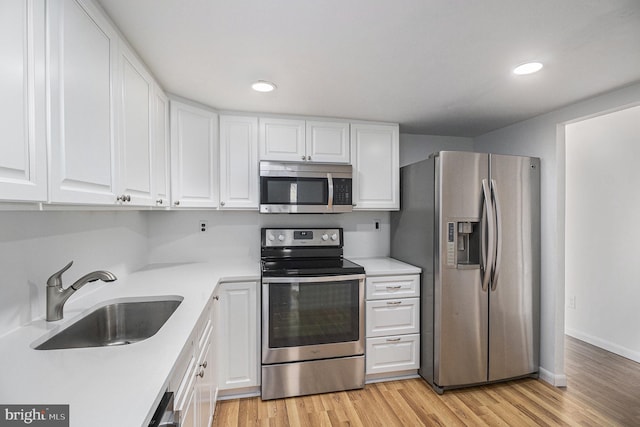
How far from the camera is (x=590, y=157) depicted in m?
3.02

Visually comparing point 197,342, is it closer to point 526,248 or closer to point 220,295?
point 220,295

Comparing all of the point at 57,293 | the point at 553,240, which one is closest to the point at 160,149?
the point at 57,293

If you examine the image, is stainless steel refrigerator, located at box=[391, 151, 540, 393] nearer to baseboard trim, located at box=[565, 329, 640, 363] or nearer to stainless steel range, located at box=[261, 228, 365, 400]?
stainless steel range, located at box=[261, 228, 365, 400]

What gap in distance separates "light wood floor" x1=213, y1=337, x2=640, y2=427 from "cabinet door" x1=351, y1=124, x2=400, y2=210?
1.52m

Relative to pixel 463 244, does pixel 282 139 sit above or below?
above

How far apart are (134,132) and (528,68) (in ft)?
7.22

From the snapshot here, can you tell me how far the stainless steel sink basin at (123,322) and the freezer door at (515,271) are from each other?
2.30m

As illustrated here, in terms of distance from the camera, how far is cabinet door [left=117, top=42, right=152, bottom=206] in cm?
137

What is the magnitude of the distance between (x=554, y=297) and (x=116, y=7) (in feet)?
10.8

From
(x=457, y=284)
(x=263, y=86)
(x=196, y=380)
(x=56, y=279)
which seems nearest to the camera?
(x=56, y=279)

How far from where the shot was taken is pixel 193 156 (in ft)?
7.42

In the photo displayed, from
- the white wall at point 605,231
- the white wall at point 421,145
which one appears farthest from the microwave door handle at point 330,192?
the white wall at point 605,231

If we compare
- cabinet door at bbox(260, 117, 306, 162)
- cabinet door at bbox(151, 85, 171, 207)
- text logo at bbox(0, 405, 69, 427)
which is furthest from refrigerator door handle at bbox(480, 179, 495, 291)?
text logo at bbox(0, 405, 69, 427)

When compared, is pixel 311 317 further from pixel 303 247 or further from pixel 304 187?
pixel 304 187
